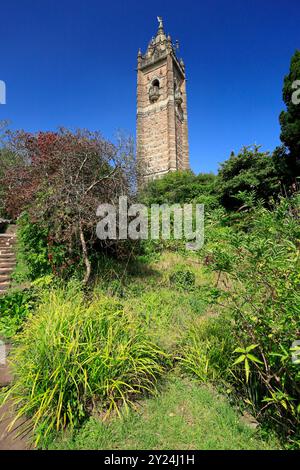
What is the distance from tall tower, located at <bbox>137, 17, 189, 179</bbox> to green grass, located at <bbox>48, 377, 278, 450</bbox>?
20.4 meters

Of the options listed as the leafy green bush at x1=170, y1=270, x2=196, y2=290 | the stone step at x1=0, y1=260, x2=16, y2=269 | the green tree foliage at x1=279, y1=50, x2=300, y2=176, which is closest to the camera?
the leafy green bush at x1=170, y1=270, x2=196, y2=290

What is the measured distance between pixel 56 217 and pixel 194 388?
332cm

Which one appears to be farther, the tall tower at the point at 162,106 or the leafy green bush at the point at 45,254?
the tall tower at the point at 162,106

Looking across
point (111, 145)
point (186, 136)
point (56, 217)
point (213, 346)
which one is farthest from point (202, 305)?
point (186, 136)

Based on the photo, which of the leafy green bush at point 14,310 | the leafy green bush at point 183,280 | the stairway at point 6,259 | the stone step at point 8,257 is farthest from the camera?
the stone step at point 8,257

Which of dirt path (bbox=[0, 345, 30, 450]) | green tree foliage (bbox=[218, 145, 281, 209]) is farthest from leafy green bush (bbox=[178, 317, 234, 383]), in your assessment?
green tree foliage (bbox=[218, 145, 281, 209])

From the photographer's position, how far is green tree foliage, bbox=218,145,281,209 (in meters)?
9.23

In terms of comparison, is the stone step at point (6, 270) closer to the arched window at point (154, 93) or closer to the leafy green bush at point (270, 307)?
the leafy green bush at point (270, 307)

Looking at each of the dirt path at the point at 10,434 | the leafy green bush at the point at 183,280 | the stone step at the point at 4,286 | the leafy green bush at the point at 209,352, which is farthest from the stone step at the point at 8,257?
the leafy green bush at the point at 209,352

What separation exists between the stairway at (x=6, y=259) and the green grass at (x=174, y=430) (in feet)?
12.1

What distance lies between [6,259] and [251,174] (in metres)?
9.80

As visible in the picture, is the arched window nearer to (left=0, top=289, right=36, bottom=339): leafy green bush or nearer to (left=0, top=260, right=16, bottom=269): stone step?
(left=0, top=260, right=16, bottom=269): stone step

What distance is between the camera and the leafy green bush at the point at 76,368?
1712mm
